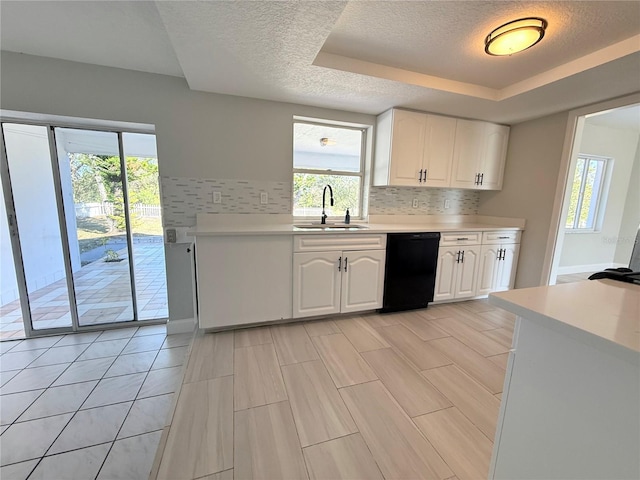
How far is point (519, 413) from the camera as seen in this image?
0.87 meters

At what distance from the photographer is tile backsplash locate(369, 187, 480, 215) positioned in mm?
3148

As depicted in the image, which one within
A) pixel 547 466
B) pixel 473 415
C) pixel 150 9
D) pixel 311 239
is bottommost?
pixel 473 415

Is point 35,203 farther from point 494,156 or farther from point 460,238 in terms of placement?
point 494,156

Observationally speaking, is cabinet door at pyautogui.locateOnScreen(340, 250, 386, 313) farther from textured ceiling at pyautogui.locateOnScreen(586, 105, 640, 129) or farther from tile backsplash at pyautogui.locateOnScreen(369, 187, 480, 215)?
textured ceiling at pyautogui.locateOnScreen(586, 105, 640, 129)

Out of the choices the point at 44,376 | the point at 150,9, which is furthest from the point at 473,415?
the point at 150,9

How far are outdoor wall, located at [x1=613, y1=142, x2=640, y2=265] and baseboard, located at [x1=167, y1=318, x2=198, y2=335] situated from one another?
6778 mm

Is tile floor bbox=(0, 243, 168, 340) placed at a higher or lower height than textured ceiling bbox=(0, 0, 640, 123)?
lower

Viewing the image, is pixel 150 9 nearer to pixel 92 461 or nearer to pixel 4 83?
pixel 4 83

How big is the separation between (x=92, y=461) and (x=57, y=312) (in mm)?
1978

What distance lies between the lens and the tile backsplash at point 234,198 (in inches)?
94.4

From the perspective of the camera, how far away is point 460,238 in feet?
9.46

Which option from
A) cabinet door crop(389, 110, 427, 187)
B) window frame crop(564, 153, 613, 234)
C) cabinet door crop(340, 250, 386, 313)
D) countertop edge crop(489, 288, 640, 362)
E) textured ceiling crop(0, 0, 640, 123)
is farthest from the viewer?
window frame crop(564, 153, 613, 234)

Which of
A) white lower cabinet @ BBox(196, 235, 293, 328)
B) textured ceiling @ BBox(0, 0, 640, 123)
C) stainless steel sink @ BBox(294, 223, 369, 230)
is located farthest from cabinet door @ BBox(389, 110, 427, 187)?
white lower cabinet @ BBox(196, 235, 293, 328)

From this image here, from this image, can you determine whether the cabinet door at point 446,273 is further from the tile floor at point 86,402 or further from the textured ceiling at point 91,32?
the textured ceiling at point 91,32
